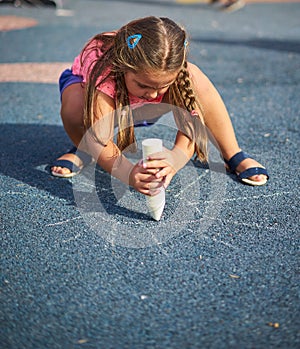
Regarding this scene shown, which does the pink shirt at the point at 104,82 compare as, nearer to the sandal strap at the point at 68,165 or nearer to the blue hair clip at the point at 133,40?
the blue hair clip at the point at 133,40

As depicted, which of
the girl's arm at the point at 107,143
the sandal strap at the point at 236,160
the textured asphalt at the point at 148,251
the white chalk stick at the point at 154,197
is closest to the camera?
the textured asphalt at the point at 148,251

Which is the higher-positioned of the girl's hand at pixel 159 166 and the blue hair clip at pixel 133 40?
the blue hair clip at pixel 133 40

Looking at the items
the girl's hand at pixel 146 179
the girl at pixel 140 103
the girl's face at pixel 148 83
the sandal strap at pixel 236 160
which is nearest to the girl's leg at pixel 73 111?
the girl at pixel 140 103

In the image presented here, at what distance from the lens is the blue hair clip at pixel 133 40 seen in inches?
69.0

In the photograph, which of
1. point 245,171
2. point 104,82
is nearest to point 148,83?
point 104,82

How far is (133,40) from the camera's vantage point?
1765 millimetres

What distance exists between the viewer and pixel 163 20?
182 centimetres

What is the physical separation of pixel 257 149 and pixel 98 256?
3.77 feet

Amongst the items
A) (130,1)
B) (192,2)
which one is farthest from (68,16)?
(192,2)

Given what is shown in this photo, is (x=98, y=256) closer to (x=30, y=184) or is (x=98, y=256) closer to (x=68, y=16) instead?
(x=30, y=184)

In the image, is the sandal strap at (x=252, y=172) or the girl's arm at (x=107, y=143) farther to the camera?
the sandal strap at (x=252, y=172)

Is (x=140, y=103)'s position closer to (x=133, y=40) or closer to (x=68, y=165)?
(x=133, y=40)

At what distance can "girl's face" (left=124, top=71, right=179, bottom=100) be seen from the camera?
5.73 ft

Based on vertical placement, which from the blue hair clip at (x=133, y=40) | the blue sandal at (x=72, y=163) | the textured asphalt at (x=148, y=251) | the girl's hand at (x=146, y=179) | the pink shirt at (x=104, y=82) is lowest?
the blue sandal at (x=72, y=163)
